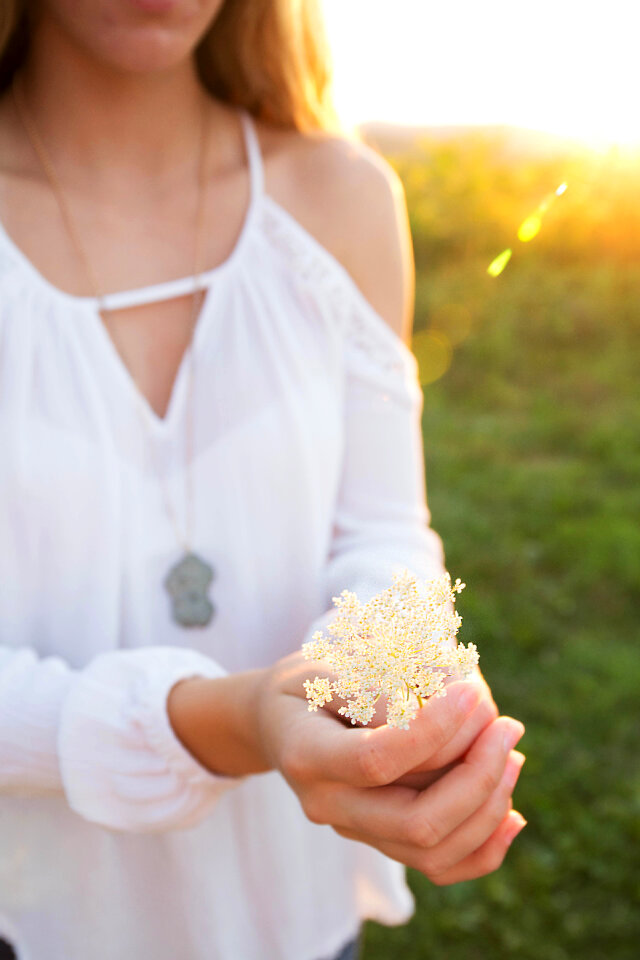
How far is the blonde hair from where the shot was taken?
5.45 ft

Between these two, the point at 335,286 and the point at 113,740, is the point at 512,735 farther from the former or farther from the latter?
the point at 335,286

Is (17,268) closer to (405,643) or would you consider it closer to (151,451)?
(151,451)

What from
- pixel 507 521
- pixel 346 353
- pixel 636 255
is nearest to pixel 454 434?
pixel 507 521

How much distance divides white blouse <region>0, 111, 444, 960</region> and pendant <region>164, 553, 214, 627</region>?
0.02 m

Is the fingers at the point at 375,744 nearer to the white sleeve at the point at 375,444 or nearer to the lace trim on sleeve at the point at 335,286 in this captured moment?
the white sleeve at the point at 375,444

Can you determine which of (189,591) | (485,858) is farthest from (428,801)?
(189,591)

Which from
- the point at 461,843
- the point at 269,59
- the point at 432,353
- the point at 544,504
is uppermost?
the point at 269,59

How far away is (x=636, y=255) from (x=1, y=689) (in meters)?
6.02

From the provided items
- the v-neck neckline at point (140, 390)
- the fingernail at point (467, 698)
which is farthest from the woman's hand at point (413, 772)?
the v-neck neckline at point (140, 390)

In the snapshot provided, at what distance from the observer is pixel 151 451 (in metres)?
1.42

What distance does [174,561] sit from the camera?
4.62 feet

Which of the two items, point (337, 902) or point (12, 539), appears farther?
point (337, 902)

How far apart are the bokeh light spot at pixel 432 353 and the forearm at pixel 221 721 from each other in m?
5.05

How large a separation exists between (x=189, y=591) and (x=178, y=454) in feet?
0.74
